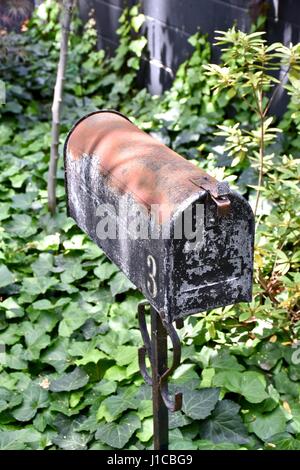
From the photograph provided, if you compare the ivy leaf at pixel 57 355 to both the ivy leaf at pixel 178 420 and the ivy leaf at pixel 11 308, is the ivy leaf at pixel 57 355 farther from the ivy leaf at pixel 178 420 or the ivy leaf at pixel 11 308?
the ivy leaf at pixel 178 420

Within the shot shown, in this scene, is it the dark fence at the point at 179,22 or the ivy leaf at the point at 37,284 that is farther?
the dark fence at the point at 179,22

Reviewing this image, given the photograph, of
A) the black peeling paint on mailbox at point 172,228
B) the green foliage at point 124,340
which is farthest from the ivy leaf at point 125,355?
the black peeling paint on mailbox at point 172,228

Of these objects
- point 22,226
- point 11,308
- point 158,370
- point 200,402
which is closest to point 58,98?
point 22,226

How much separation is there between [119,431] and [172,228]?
1345 mm

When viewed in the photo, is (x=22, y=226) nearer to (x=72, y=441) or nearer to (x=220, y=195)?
(x=72, y=441)

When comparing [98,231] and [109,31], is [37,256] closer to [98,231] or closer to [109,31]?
[98,231]

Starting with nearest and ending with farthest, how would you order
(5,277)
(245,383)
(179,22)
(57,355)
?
(245,383) < (57,355) < (5,277) < (179,22)

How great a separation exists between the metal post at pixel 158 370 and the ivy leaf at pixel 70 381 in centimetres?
83

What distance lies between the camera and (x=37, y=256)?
413 centimetres

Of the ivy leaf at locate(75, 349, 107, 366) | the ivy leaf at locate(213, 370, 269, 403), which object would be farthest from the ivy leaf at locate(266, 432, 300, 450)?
the ivy leaf at locate(75, 349, 107, 366)

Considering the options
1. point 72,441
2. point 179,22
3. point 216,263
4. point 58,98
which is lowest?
point 72,441

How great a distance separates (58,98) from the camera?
14.3 ft

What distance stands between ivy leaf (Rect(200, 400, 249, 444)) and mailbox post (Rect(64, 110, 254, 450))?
648 millimetres

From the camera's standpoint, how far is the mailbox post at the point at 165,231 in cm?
180
